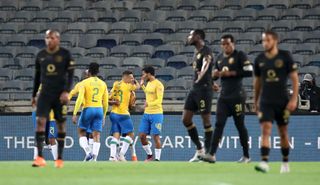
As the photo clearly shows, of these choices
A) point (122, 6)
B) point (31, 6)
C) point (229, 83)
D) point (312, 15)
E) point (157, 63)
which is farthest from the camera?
point (122, 6)

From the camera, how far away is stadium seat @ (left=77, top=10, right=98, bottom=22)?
36.0 metres

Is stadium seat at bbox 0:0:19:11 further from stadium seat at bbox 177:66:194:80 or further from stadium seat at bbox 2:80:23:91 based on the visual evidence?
stadium seat at bbox 177:66:194:80

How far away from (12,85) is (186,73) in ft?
17.3

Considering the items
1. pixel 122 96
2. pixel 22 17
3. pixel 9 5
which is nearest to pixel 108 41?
pixel 22 17

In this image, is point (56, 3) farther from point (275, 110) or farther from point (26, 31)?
point (275, 110)

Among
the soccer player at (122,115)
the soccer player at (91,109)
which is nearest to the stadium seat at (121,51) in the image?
the soccer player at (122,115)

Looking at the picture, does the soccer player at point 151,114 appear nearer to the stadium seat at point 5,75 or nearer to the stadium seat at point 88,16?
the stadium seat at point 5,75

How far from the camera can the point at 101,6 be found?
36719 mm

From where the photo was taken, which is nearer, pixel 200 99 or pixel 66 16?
pixel 200 99

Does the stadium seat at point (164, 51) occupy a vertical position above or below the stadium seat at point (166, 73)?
above

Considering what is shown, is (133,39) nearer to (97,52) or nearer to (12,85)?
(97,52)

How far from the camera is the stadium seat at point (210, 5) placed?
3612 cm

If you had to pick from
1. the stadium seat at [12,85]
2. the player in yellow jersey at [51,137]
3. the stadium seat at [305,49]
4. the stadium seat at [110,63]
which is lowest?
the player in yellow jersey at [51,137]

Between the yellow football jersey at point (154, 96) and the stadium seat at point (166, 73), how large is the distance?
626 cm
